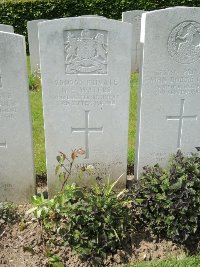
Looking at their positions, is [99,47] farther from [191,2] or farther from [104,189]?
[191,2]

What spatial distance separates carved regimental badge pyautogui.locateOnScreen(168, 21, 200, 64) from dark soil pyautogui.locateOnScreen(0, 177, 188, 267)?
72.9 inches

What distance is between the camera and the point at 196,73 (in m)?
3.85

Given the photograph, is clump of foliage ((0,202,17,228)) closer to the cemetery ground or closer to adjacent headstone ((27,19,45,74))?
the cemetery ground

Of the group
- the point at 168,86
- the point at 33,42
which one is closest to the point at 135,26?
the point at 33,42

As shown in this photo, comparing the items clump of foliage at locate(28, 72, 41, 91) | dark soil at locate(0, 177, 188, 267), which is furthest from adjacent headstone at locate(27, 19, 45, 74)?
dark soil at locate(0, 177, 188, 267)

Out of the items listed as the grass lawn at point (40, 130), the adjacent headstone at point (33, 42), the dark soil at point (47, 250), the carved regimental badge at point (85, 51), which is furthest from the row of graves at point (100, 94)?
the adjacent headstone at point (33, 42)

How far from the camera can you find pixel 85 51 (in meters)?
3.62

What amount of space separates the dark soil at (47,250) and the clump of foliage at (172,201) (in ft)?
0.47

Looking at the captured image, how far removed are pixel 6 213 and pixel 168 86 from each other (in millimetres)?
2161

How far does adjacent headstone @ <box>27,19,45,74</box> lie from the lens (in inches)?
346

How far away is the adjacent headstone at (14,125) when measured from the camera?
3.50 m

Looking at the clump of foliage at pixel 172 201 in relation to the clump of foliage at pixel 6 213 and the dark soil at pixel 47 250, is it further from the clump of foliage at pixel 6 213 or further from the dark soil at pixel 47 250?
the clump of foliage at pixel 6 213

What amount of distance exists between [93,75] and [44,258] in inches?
72.7

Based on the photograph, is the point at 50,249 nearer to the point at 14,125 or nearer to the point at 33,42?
the point at 14,125
